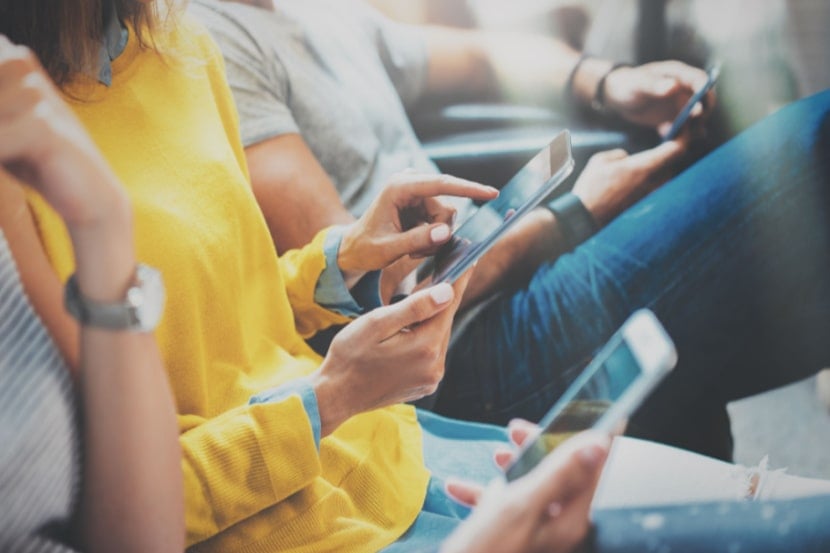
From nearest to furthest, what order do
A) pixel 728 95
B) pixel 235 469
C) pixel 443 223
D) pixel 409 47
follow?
pixel 235 469 → pixel 443 223 → pixel 409 47 → pixel 728 95

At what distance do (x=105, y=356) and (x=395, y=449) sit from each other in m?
0.36

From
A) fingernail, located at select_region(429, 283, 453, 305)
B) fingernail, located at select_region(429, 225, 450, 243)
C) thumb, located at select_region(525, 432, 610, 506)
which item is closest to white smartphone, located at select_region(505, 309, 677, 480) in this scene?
thumb, located at select_region(525, 432, 610, 506)

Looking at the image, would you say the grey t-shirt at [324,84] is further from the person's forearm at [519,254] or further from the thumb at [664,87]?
the thumb at [664,87]

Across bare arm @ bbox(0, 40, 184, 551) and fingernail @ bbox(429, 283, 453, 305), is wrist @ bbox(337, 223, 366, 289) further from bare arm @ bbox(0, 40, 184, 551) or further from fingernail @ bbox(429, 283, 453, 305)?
bare arm @ bbox(0, 40, 184, 551)

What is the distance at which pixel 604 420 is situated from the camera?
0.41 m

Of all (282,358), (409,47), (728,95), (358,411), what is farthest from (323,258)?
(728,95)

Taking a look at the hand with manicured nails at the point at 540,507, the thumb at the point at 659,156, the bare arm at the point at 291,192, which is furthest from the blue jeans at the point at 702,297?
the hand with manicured nails at the point at 540,507

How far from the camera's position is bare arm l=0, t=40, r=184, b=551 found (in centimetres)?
38

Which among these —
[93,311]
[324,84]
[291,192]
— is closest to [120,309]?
[93,311]

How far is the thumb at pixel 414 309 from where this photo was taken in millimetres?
584

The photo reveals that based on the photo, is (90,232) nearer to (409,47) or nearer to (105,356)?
(105,356)

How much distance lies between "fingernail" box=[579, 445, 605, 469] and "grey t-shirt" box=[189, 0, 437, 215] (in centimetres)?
52

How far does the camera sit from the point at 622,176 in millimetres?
1268

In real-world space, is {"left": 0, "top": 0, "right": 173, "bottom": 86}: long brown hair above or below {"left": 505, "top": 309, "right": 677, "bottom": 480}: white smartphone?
above
